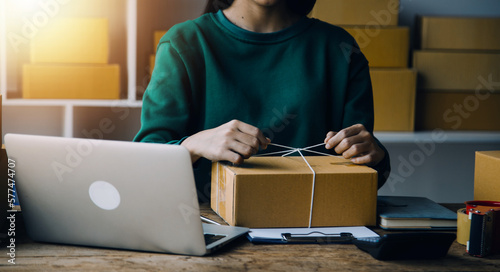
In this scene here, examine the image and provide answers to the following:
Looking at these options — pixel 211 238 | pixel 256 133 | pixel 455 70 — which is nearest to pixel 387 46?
pixel 455 70

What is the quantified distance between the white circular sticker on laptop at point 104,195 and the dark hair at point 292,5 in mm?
848

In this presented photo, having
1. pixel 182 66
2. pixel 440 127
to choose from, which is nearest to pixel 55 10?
pixel 182 66

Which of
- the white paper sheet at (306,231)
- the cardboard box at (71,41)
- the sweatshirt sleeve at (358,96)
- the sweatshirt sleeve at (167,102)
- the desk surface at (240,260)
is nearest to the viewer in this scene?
the desk surface at (240,260)

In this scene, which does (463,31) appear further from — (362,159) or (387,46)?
(362,159)

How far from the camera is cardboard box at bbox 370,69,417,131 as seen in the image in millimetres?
2254

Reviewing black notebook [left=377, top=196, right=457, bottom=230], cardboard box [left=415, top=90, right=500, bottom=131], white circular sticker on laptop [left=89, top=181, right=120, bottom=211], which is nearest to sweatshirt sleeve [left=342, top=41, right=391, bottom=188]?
black notebook [left=377, top=196, right=457, bottom=230]

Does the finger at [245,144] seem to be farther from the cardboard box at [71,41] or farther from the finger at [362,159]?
the cardboard box at [71,41]

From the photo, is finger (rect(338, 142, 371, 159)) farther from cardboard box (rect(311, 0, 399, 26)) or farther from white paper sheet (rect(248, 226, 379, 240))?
cardboard box (rect(311, 0, 399, 26))

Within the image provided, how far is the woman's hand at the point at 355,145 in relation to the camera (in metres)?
1.13

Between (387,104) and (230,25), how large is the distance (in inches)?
→ 39.5

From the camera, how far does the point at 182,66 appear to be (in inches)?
57.3

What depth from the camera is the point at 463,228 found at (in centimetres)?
97

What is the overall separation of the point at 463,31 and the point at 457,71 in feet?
0.54

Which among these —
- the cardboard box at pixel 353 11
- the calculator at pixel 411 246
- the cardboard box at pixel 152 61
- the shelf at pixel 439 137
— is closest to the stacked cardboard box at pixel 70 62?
the cardboard box at pixel 152 61
